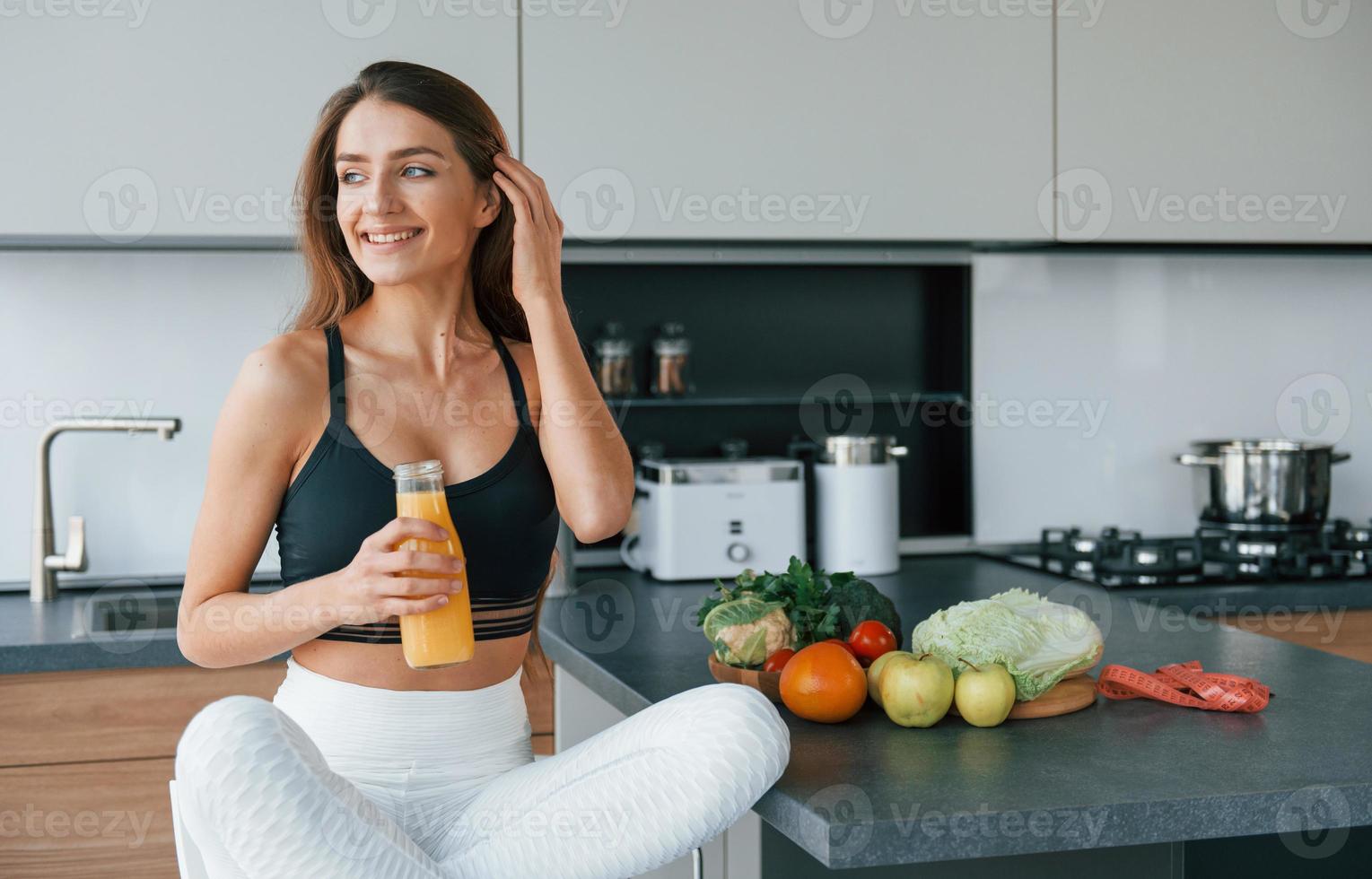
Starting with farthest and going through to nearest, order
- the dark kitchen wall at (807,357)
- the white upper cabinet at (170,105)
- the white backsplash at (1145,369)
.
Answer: the white backsplash at (1145,369) → the dark kitchen wall at (807,357) → the white upper cabinet at (170,105)

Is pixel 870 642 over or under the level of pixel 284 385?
under

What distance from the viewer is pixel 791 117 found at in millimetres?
2477

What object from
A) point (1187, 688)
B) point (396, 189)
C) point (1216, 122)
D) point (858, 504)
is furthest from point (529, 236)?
point (1216, 122)

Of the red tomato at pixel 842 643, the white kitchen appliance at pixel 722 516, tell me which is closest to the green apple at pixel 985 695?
the red tomato at pixel 842 643

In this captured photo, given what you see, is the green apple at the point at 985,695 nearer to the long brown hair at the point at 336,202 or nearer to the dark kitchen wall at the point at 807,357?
the long brown hair at the point at 336,202

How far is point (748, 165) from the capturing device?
2467 mm

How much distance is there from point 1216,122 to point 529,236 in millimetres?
1754

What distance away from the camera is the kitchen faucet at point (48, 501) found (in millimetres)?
2445

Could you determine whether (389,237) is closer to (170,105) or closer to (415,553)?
(415,553)

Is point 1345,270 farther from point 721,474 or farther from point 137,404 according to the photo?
point 137,404

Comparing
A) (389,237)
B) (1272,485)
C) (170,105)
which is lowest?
(1272,485)

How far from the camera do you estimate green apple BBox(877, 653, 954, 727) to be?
136 cm

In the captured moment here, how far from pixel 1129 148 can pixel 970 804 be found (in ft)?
6.06

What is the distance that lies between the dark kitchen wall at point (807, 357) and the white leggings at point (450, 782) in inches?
58.5
